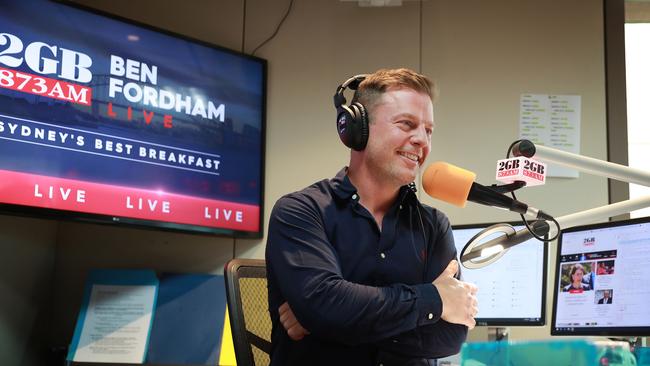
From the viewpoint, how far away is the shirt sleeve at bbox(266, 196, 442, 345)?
1.50m

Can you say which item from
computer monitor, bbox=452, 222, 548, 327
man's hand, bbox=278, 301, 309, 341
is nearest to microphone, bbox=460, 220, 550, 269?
man's hand, bbox=278, 301, 309, 341

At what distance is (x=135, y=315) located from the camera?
2.91 meters

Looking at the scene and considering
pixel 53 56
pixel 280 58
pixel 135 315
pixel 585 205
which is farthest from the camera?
pixel 280 58

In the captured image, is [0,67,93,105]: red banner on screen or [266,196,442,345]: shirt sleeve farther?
[0,67,93,105]: red banner on screen

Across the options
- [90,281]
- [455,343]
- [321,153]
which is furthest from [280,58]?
[455,343]

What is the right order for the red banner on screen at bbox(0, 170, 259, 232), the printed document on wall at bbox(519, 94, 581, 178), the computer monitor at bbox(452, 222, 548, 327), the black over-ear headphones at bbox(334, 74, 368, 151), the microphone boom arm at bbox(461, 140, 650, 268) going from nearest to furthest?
the microphone boom arm at bbox(461, 140, 650, 268), the black over-ear headphones at bbox(334, 74, 368, 151), the red banner on screen at bbox(0, 170, 259, 232), the computer monitor at bbox(452, 222, 548, 327), the printed document on wall at bbox(519, 94, 581, 178)

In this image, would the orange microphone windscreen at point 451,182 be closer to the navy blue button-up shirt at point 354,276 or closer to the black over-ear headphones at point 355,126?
the navy blue button-up shirt at point 354,276

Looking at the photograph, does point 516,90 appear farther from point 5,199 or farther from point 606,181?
point 5,199

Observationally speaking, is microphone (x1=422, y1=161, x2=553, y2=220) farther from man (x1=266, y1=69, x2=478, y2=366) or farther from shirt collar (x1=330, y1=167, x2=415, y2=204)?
shirt collar (x1=330, y1=167, x2=415, y2=204)

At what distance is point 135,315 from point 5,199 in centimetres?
71

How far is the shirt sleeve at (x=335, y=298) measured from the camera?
1499 mm

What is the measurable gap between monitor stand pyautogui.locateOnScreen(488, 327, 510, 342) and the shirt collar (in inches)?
45.0

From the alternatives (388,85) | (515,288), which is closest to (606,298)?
(515,288)

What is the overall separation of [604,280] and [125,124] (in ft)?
5.76
